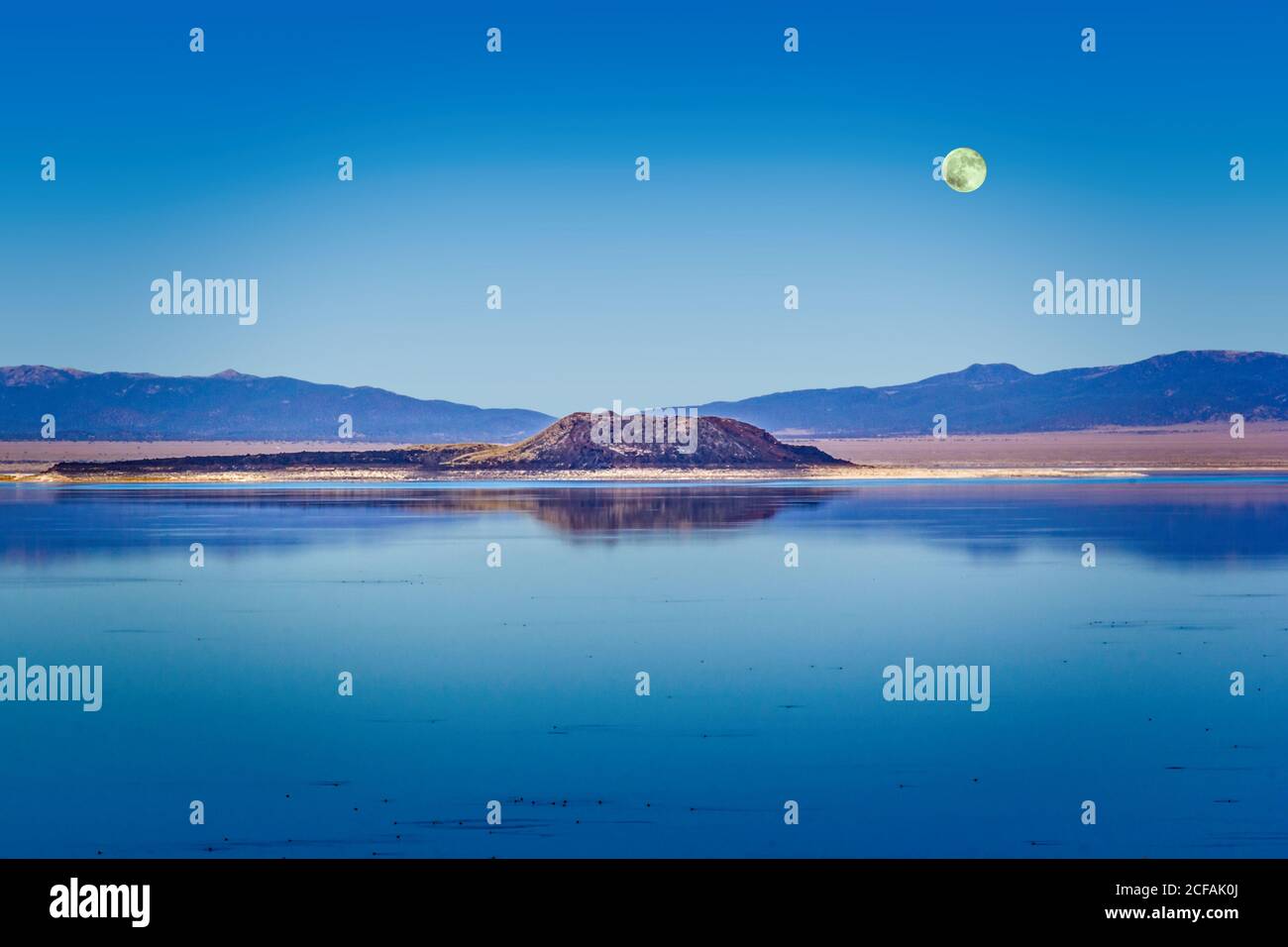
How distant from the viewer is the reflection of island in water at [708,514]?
2766 centimetres

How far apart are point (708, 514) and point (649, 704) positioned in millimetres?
25825

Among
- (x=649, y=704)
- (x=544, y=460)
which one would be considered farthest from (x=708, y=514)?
(x=544, y=460)

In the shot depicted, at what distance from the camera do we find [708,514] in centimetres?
3759

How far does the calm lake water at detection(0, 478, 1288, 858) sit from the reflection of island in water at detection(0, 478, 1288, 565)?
1.78 meters

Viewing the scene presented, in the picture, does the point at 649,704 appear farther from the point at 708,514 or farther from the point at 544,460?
the point at 544,460

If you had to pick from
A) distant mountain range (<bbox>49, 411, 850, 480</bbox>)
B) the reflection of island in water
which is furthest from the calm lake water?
distant mountain range (<bbox>49, 411, 850, 480</bbox>)

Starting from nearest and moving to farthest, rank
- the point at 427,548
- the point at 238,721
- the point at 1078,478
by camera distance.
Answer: the point at 238,721 → the point at 427,548 → the point at 1078,478

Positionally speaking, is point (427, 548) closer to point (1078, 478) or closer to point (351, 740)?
point (351, 740)

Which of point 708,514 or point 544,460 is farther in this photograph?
point 544,460

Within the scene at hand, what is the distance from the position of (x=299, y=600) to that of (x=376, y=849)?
11019 mm
